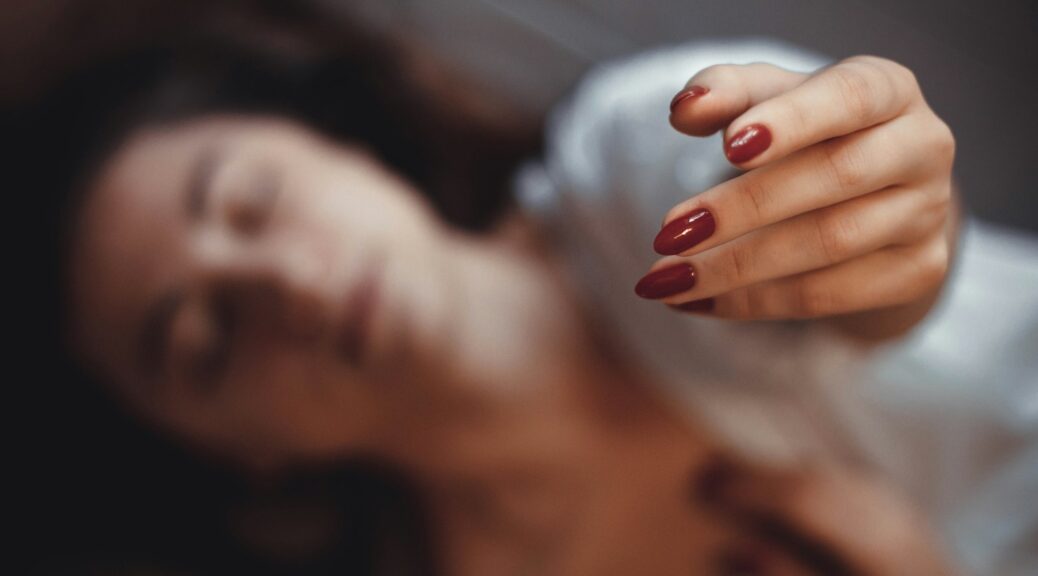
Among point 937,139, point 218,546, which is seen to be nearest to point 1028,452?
point 937,139

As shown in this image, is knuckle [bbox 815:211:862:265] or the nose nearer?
knuckle [bbox 815:211:862:265]

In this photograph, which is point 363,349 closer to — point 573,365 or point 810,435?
point 573,365

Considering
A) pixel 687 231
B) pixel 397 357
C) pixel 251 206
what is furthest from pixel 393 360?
pixel 687 231

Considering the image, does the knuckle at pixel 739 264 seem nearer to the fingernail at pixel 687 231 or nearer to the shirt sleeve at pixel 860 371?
the fingernail at pixel 687 231

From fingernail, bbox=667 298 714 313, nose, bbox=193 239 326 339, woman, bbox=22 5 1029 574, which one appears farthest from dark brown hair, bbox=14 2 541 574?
fingernail, bbox=667 298 714 313

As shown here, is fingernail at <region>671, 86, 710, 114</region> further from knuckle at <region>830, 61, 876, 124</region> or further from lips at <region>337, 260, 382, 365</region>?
lips at <region>337, 260, 382, 365</region>

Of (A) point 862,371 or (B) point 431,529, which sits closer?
(A) point 862,371

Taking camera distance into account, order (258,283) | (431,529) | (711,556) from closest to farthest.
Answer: (258,283) < (711,556) < (431,529)

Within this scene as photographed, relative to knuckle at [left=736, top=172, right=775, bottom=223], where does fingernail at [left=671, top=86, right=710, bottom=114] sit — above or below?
above
